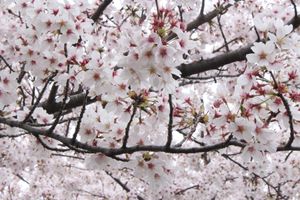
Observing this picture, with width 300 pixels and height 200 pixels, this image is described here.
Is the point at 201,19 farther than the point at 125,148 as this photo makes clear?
Yes

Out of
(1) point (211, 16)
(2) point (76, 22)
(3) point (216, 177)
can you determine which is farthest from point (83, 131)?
(3) point (216, 177)

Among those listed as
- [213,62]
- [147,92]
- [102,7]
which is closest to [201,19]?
[213,62]

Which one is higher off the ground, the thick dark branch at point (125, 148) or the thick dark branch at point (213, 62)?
the thick dark branch at point (213, 62)

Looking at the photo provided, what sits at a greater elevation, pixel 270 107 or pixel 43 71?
pixel 43 71

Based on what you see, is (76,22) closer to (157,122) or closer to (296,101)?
(157,122)

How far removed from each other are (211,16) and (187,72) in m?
1.15

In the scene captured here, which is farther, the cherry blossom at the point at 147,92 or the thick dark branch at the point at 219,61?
the thick dark branch at the point at 219,61

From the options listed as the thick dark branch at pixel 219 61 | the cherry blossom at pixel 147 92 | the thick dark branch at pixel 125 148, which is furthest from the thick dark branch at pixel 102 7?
the thick dark branch at pixel 125 148

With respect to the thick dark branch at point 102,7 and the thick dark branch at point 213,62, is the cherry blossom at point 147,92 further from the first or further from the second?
the thick dark branch at point 102,7

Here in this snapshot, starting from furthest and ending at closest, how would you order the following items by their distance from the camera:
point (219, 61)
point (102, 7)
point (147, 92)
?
point (102, 7) → point (219, 61) → point (147, 92)

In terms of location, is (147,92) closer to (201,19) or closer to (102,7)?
(102,7)

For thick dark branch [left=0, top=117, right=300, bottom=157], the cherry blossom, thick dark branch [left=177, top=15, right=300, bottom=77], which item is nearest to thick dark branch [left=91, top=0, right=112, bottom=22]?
the cherry blossom

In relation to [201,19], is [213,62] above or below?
below

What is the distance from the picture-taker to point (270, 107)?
2877mm
